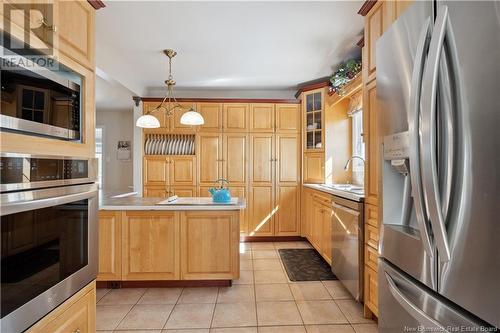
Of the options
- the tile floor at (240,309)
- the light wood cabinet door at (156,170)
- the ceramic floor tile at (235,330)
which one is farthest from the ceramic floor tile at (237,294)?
the light wood cabinet door at (156,170)

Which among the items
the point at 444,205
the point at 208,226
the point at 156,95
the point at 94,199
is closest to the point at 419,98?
the point at 444,205

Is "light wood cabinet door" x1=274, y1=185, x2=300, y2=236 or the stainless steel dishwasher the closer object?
the stainless steel dishwasher

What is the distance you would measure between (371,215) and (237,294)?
1.49 meters

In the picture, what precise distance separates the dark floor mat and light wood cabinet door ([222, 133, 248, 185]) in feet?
4.51

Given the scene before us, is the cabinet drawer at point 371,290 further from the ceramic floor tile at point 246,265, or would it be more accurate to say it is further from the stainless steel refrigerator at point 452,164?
the ceramic floor tile at point 246,265

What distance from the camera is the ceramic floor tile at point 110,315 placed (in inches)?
84.2

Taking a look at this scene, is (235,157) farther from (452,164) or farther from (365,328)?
(452,164)

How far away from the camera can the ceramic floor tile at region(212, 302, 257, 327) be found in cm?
216

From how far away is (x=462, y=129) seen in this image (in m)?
0.80

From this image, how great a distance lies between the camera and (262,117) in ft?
15.2

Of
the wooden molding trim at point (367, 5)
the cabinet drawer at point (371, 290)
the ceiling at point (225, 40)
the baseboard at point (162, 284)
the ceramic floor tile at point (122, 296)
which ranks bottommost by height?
the ceramic floor tile at point (122, 296)

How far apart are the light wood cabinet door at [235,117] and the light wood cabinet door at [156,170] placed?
3.97 feet

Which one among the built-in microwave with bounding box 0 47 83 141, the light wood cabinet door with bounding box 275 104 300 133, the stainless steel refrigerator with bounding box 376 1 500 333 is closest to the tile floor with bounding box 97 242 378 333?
the stainless steel refrigerator with bounding box 376 1 500 333

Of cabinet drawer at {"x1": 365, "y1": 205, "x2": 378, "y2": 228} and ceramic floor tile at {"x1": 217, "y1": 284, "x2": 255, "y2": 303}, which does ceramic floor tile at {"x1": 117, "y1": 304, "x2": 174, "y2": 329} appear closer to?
ceramic floor tile at {"x1": 217, "y1": 284, "x2": 255, "y2": 303}
